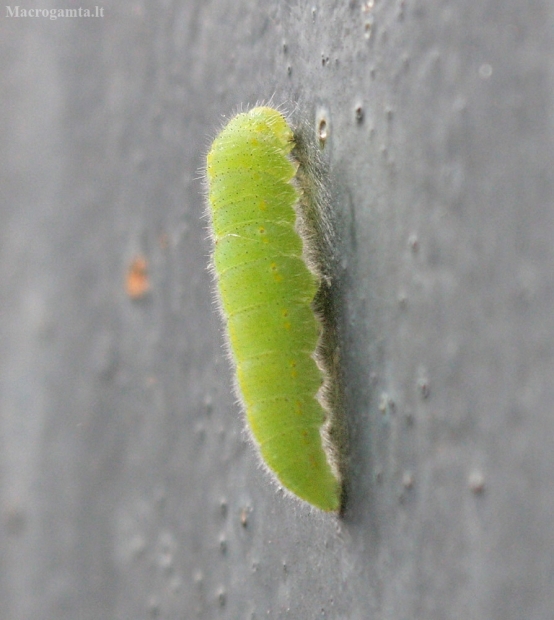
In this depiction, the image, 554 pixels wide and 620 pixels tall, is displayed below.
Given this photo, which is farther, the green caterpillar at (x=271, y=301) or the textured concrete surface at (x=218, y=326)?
the green caterpillar at (x=271, y=301)

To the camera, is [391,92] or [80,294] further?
[80,294]

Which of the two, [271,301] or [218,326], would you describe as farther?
[218,326]

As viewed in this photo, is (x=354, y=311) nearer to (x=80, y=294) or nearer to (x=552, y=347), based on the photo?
(x=552, y=347)

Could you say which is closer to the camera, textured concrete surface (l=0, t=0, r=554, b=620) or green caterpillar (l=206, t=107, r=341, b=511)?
textured concrete surface (l=0, t=0, r=554, b=620)

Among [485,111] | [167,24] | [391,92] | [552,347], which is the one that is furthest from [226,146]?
[167,24]
